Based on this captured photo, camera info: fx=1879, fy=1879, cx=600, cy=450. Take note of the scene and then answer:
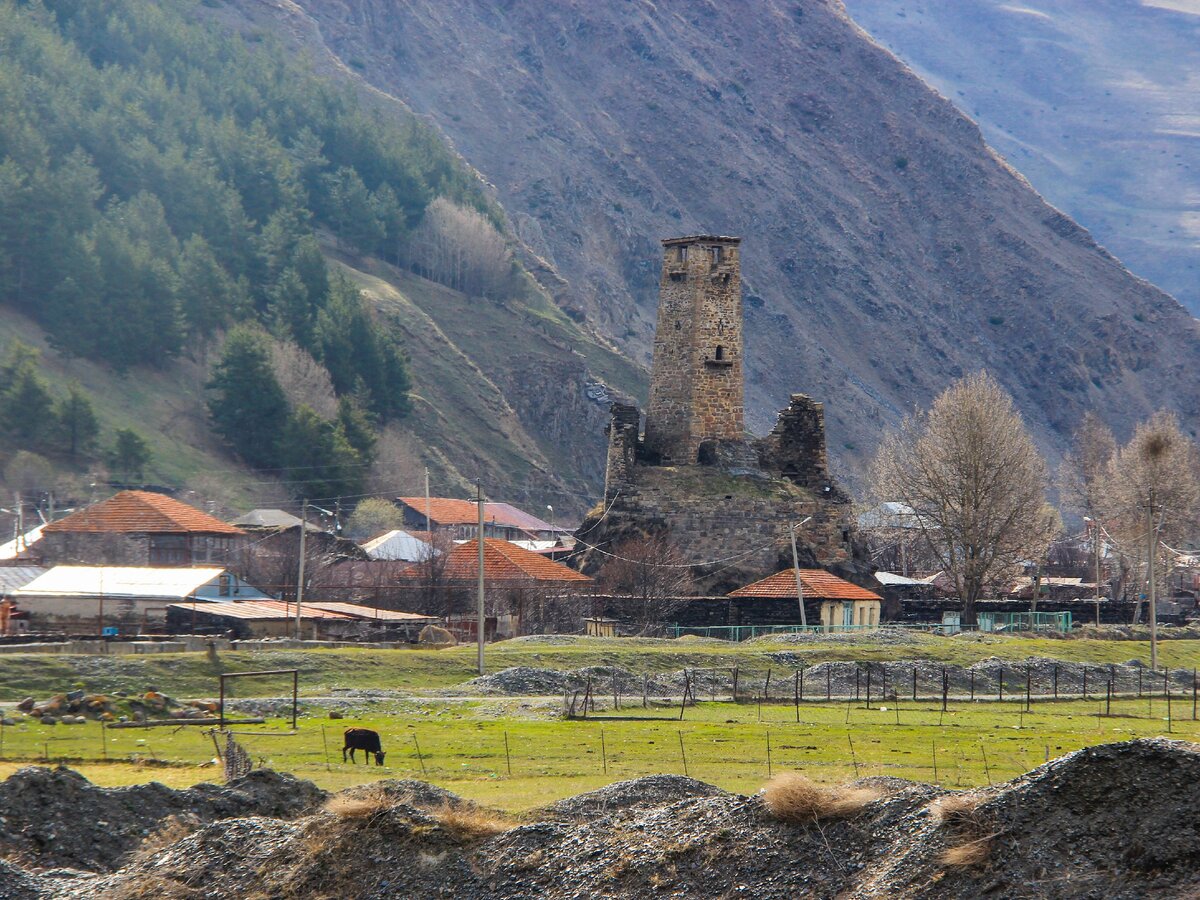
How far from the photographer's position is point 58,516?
9000 cm

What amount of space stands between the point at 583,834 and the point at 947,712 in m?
23.3

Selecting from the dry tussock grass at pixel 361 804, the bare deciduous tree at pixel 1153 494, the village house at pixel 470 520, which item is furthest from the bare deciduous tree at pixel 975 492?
the dry tussock grass at pixel 361 804

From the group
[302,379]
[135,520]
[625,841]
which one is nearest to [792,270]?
[302,379]

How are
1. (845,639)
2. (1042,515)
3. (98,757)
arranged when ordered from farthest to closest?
(1042,515)
(845,639)
(98,757)

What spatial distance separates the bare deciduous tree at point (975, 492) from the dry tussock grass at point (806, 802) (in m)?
49.6

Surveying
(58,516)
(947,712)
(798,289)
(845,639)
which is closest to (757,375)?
(798,289)

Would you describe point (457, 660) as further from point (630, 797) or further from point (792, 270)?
point (792, 270)

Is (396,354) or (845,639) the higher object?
(396,354)

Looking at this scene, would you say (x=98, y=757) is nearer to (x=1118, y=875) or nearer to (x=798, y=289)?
(x=1118, y=875)

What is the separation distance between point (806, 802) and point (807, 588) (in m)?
44.2

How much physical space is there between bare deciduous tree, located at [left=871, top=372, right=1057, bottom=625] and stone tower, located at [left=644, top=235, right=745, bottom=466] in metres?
7.83

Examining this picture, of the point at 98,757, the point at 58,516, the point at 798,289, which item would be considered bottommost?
the point at 98,757

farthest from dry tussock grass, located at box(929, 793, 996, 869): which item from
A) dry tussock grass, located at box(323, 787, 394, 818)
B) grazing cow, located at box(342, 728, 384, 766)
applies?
grazing cow, located at box(342, 728, 384, 766)

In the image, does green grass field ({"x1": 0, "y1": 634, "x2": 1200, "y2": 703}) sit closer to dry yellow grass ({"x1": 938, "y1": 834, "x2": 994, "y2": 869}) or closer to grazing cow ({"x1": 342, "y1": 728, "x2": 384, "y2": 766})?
grazing cow ({"x1": 342, "y1": 728, "x2": 384, "y2": 766})
